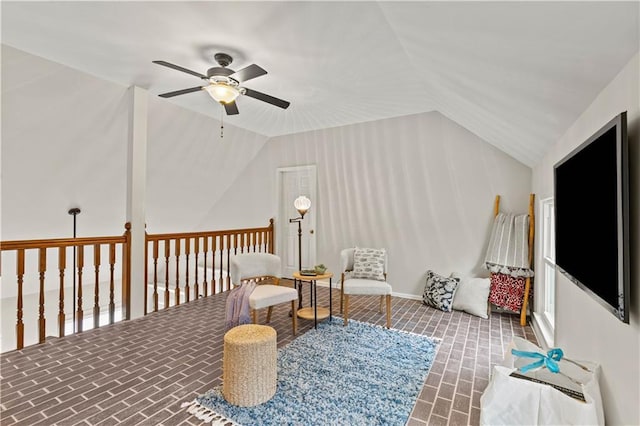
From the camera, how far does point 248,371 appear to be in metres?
1.98

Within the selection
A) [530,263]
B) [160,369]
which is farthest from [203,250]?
[530,263]

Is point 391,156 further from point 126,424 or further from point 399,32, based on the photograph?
point 126,424

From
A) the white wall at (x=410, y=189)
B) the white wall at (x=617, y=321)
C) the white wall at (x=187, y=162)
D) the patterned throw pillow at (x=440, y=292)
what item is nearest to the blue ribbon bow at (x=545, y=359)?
the white wall at (x=617, y=321)

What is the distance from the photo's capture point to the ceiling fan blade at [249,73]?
2.31m

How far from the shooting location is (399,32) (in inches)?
84.5

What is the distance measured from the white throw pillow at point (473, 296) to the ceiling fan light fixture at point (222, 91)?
353 centimetres

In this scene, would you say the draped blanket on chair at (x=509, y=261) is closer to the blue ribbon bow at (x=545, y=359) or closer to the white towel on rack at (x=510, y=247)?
the white towel on rack at (x=510, y=247)

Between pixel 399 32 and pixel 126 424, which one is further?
pixel 399 32

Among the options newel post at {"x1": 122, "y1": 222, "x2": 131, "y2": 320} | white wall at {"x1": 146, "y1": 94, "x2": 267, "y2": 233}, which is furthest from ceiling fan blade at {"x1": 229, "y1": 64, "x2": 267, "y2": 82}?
newel post at {"x1": 122, "y1": 222, "x2": 131, "y2": 320}

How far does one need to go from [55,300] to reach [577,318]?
6943 millimetres

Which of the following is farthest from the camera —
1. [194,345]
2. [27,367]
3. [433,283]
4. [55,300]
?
[55,300]

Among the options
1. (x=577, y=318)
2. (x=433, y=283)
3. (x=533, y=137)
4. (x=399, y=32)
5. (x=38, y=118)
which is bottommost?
(x=433, y=283)

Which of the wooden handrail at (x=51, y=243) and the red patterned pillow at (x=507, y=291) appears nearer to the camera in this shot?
the wooden handrail at (x=51, y=243)

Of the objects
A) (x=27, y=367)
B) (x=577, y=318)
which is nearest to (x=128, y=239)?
(x=27, y=367)
